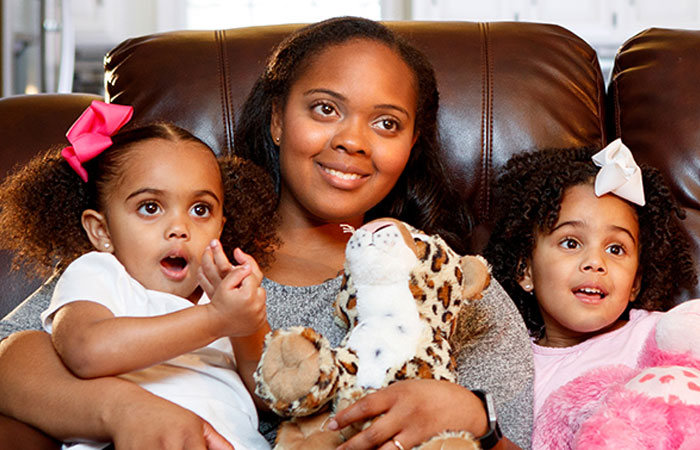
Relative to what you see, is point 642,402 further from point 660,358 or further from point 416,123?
point 416,123

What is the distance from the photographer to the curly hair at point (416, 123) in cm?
156

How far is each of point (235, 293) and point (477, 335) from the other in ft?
1.63

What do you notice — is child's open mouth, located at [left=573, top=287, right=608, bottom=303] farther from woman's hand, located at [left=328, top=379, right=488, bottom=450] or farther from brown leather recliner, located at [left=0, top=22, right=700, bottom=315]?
woman's hand, located at [left=328, top=379, right=488, bottom=450]

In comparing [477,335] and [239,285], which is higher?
[239,285]

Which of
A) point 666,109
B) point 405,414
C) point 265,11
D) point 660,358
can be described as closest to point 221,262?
point 405,414

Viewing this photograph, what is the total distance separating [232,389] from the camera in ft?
4.06

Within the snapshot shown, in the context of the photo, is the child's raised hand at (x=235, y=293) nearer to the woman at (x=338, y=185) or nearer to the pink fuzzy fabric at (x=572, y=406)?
the woman at (x=338, y=185)

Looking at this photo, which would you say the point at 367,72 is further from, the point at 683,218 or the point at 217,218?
the point at 683,218

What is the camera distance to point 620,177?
5.02 feet

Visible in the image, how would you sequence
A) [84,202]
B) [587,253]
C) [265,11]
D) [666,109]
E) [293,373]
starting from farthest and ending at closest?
1. [265,11]
2. [666,109]
3. [587,253]
4. [84,202]
5. [293,373]

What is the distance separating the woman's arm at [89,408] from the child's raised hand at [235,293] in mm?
129

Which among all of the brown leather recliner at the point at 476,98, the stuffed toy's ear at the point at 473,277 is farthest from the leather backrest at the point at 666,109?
the stuffed toy's ear at the point at 473,277

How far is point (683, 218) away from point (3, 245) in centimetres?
126

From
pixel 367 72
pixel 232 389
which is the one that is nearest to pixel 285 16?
pixel 367 72
